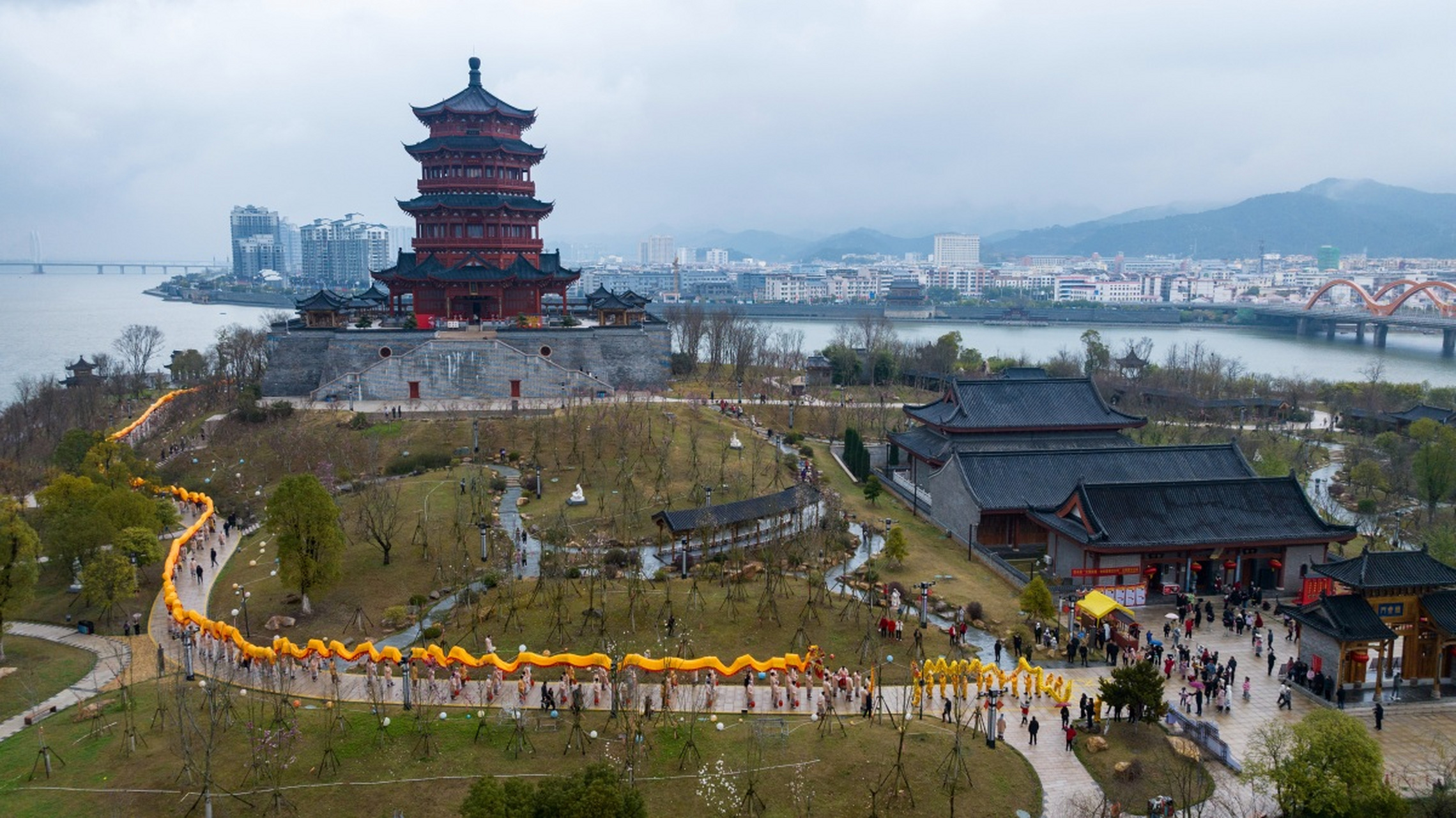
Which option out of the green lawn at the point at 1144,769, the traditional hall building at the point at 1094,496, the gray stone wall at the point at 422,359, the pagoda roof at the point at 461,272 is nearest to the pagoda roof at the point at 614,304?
the gray stone wall at the point at 422,359

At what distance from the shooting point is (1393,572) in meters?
26.8

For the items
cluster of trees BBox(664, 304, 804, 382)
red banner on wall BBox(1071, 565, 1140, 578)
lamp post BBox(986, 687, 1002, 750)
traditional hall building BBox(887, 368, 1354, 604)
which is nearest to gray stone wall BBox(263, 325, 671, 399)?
cluster of trees BBox(664, 304, 804, 382)

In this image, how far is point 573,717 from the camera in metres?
23.3

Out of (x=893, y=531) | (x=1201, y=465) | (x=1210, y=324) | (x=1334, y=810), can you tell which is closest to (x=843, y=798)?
(x=1334, y=810)

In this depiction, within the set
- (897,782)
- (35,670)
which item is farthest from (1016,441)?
(35,670)

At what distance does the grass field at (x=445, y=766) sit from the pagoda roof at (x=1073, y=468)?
18563 millimetres

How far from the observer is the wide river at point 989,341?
350 ft

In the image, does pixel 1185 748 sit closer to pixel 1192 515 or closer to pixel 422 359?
pixel 1192 515

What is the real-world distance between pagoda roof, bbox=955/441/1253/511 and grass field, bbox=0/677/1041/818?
18.6 m

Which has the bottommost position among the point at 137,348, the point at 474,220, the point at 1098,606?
the point at 1098,606

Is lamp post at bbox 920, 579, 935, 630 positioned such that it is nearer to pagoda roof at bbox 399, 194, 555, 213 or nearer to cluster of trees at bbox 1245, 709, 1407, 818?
cluster of trees at bbox 1245, 709, 1407, 818

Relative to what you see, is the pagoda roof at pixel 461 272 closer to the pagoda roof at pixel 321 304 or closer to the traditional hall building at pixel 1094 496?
the pagoda roof at pixel 321 304

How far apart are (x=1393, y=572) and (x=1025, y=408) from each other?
2181 centimetres

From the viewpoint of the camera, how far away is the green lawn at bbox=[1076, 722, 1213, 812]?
20.9 meters
